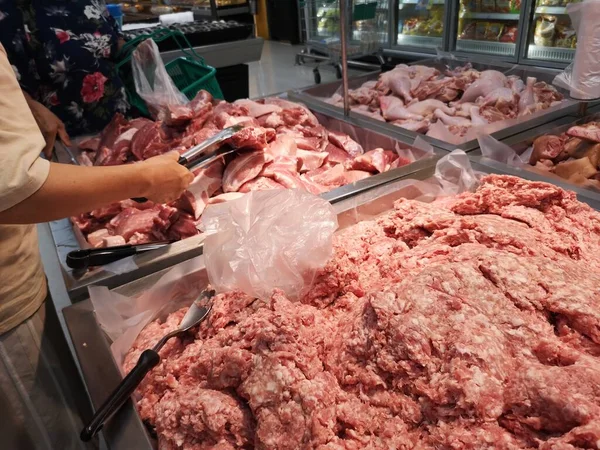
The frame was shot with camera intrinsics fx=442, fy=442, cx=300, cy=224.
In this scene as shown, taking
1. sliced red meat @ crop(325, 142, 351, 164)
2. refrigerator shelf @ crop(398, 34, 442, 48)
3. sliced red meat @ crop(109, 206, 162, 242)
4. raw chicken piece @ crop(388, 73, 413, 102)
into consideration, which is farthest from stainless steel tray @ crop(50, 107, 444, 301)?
refrigerator shelf @ crop(398, 34, 442, 48)

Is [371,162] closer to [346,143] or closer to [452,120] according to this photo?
[346,143]

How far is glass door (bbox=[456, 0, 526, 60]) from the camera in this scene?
4840 millimetres

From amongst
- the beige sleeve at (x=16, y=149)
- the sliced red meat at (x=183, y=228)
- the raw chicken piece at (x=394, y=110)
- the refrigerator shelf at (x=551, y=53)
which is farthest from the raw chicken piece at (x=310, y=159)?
the refrigerator shelf at (x=551, y=53)

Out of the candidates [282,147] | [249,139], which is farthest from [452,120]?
[249,139]

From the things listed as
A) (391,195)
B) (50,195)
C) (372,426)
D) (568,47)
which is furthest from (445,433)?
(568,47)

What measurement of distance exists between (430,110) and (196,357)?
2.23 meters

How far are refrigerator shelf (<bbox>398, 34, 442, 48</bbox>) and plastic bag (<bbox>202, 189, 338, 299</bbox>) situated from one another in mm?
4888

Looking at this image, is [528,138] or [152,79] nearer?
[528,138]

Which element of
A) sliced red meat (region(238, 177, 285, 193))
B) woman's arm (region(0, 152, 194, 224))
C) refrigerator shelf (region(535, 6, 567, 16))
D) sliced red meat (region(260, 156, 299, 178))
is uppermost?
refrigerator shelf (region(535, 6, 567, 16))

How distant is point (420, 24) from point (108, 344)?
234 inches

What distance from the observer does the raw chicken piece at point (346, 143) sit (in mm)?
2290

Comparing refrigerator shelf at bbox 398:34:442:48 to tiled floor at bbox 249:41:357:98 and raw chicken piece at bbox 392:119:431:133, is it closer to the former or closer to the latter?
tiled floor at bbox 249:41:357:98

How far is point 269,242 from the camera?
1232 millimetres

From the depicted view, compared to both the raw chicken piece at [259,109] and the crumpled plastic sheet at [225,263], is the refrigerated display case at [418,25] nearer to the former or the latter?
the raw chicken piece at [259,109]
